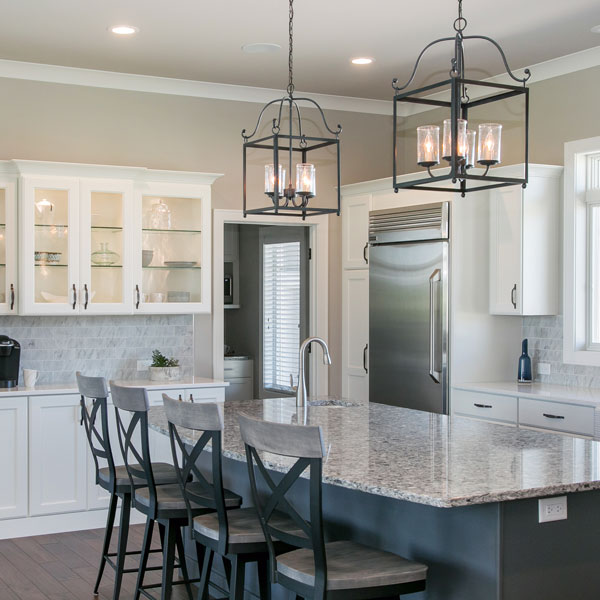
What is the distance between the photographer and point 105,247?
571 cm

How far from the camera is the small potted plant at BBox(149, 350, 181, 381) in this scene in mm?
5973

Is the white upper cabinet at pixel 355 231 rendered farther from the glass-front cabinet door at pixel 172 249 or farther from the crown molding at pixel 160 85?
the glass-front cabinet door at pixel 172 249

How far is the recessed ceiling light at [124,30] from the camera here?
4.95m

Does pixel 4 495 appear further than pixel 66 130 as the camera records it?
No

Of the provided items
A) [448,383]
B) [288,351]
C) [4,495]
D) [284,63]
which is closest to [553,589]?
[448,383]

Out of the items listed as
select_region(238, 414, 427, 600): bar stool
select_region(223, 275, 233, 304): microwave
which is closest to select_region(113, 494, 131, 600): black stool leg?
select_region(238, 414, 427, 600): bar stool

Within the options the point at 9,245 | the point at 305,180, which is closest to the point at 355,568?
the point at 305,180

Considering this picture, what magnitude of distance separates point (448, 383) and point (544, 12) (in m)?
2.36

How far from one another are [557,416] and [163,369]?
2.64m

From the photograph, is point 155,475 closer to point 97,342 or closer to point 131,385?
point 131,385

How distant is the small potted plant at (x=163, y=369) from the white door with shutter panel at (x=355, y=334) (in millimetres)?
1354

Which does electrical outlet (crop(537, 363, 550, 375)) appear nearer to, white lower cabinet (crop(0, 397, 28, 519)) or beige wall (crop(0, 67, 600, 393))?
beige wall (crop(0, 67, 600, 393))

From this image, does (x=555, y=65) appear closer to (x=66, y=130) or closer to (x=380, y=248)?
(x=380, y=248)

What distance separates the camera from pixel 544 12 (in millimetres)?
4664
